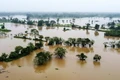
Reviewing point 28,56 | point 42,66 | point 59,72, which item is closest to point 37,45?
point 28,56

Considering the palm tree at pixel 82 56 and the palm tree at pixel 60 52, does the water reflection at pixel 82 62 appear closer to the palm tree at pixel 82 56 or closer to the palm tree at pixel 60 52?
the palm tree at pixel 82 56

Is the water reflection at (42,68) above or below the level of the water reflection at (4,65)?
below

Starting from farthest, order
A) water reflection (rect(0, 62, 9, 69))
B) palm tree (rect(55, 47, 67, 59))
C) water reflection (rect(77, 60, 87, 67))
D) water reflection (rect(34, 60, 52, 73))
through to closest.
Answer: palm tree (rect(55, 47, 67, 59)), water reflection (rect(77, 60, 87, 67)), water reflection (rect(0, 62, 9, 69)), water reflection (rect(34, 60, 52, 73))

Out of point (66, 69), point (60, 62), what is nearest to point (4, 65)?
point (60, 62)

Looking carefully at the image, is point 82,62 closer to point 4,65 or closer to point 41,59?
point 41,59

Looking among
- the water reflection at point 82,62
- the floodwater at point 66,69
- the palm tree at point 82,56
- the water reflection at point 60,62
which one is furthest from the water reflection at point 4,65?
the palm tree at point 82,56

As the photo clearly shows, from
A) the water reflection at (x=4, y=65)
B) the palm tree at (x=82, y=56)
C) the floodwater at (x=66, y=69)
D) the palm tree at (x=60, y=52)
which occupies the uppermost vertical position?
the palm tree at (x=60, y=52)

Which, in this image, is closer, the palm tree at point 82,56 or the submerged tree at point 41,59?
the submerged tree at point 41,59

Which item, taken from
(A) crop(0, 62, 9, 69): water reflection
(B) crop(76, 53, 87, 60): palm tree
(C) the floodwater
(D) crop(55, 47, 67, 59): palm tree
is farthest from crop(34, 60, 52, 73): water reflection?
(B) crop(76, 53, 87, 60): palm tree

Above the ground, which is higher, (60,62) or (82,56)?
(82,56)

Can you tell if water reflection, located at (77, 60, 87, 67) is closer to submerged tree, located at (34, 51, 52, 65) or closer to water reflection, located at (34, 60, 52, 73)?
water reflection, located at (34, 60, 52, 73)

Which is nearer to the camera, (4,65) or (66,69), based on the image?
(66,69)
